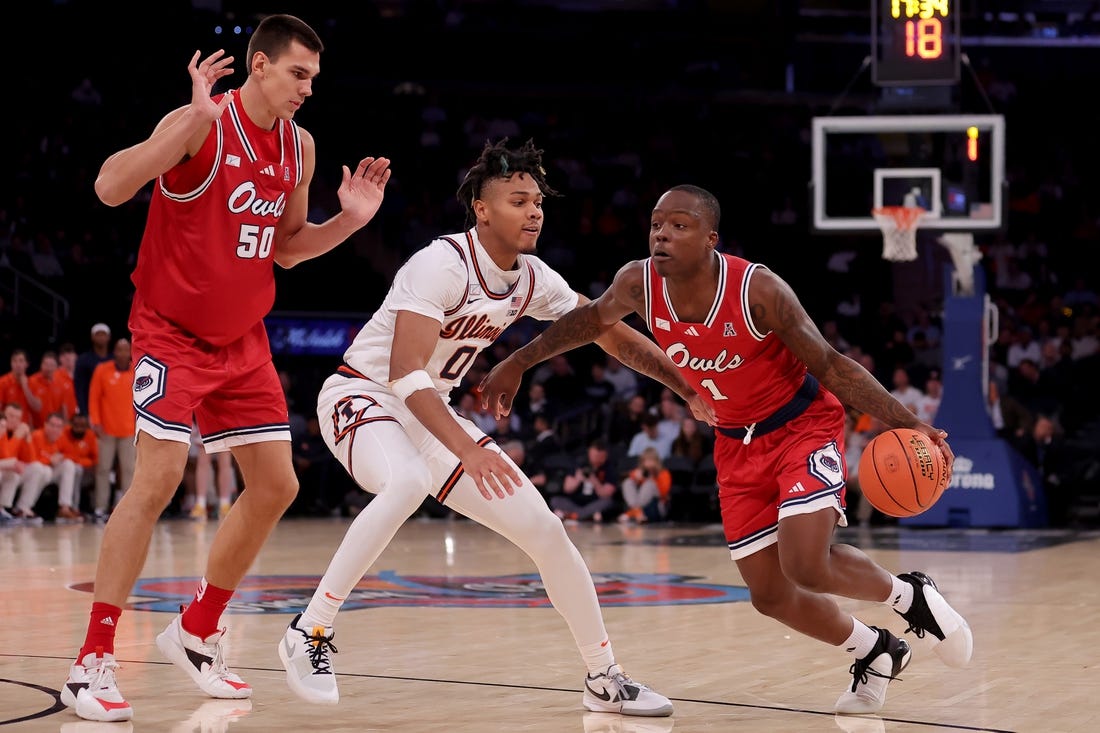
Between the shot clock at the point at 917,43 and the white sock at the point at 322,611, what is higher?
the shot clock at the point at 917,43

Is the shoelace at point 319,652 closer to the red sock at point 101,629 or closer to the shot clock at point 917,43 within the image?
the red sock at point 101,629

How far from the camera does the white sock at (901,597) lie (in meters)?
5.42

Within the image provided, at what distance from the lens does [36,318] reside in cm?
1900

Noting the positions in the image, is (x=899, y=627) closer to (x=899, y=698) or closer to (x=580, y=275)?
(x=899, y=698)

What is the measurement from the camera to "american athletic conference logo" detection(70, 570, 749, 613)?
324 inches

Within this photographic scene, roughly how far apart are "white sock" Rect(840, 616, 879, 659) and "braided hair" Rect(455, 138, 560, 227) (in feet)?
6.40

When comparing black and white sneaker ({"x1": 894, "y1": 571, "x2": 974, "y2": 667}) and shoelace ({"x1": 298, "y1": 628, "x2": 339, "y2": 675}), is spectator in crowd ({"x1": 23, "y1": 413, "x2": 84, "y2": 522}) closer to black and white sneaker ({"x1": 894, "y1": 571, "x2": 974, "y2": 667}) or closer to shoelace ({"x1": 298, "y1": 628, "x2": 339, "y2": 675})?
shoelace ({"x1": 298, "y1": 628, "x2": 339, "y2": 675})

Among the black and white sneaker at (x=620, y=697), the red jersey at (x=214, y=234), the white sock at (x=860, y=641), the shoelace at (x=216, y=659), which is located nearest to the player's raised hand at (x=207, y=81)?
the red jersey at (x=214, y=234)

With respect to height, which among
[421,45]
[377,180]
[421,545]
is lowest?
[421,545]

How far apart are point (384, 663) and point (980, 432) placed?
9.31m

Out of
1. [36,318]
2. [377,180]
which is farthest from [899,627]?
[36,318]

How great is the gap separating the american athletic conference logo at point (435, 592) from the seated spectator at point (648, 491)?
536 centimetres

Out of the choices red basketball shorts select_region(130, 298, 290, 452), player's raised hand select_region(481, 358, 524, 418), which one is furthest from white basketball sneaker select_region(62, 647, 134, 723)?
player's raised hand select_region(481, 358, 524, 418)

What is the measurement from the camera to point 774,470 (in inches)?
215
